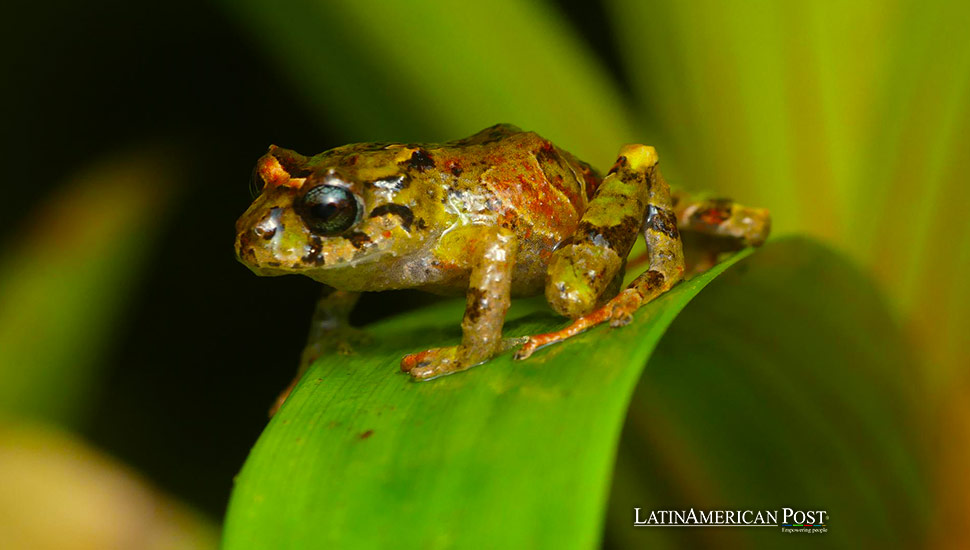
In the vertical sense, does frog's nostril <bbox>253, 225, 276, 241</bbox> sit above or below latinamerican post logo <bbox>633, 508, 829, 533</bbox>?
above

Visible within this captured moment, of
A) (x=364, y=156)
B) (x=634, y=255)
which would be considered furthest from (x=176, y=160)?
(x=634, y=255)

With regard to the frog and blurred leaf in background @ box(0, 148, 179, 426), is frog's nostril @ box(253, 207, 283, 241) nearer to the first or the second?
the frog

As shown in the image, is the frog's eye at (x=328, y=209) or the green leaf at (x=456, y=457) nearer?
the green leaf at (x=456, y=457)

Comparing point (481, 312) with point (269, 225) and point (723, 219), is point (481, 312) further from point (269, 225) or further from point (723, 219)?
point (723, 219)

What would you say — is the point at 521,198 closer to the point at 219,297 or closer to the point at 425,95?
the point at 425,95

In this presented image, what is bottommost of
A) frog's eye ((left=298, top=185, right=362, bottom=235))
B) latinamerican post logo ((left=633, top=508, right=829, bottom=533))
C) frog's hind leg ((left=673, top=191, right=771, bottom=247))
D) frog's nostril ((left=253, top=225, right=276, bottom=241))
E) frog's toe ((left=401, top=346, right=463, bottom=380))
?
frog's toe ((left=401, top=346, right=463, bottom=380))

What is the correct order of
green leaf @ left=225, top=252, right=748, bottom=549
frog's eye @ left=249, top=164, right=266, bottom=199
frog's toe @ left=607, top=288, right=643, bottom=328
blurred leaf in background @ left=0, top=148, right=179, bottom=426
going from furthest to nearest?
1. blurred leaf in background @ left=0, top=148, right=179, bottom=426
2. frog's eye @ left=249, top=164, right=266, bottom=199
3. frog's toe @ left=607, top=288, right=643, bottom=328
4. green leaf @ left=225, top=252, right=748, bottom=549

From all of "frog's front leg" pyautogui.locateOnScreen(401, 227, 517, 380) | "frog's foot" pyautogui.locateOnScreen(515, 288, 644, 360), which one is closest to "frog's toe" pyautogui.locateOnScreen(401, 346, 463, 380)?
"frog's front leg" pyautogui.locateOnScreen(401, 227, 517, 380)

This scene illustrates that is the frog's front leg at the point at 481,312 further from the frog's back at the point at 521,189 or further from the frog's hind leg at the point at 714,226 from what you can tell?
the frog's hind leg at the point at 714,226

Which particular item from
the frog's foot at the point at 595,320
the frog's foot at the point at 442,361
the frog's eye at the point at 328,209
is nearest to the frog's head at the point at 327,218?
the frog's eye at the point at 328,209
